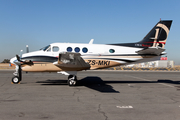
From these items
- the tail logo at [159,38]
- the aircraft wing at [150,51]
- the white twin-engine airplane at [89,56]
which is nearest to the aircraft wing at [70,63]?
the white twin-engine airplane at [89,56]

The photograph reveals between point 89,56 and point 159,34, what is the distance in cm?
678

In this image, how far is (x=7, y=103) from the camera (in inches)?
255

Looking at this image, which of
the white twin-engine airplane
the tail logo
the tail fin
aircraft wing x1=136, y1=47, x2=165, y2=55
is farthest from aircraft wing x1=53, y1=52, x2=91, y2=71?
the tail logo

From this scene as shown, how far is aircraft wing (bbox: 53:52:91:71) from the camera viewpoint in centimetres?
1005

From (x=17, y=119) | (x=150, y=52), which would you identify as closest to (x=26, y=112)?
(x=17, y=119)

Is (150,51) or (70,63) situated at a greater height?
(150,51)

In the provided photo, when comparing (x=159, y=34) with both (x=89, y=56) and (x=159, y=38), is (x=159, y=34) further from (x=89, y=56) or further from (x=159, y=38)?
(x=89, y=56)

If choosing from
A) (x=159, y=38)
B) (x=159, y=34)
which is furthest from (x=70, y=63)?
(x=159, y=34)

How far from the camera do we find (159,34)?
44.3ft

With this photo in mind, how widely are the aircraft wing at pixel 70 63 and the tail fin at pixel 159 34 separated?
6.30m

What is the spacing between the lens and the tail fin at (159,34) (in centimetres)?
1347

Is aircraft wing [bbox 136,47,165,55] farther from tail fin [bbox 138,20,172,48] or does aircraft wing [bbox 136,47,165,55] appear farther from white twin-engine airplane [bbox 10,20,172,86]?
tail fin [bbox 138,20,172,48]

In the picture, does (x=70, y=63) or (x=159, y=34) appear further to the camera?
(x=159, y=34)

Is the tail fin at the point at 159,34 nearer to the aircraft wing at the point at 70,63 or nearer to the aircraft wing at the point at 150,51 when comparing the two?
the aircraft wing at the point at 150,51
